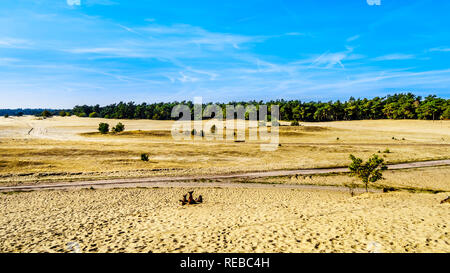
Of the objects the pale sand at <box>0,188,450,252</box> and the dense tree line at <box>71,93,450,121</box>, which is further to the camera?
the dense tree line at <box>71,93,450,121</box>

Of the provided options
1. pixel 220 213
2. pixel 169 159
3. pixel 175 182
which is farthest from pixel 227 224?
pixel 169 159

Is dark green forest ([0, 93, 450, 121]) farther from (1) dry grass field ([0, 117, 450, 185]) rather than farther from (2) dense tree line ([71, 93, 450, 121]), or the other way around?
(1) dry grass field ([0, 117, 450, 185])

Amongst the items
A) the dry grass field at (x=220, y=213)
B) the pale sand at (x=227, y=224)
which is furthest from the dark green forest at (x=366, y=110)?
the pale sand at (x=227, y=224)

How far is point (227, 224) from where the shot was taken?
1758 cm

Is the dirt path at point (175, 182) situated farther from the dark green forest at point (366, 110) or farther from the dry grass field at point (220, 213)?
the dark green forest at point (366, 110)

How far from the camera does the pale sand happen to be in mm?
13500

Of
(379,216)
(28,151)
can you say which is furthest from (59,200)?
(28,151)

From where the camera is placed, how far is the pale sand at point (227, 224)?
531 inches

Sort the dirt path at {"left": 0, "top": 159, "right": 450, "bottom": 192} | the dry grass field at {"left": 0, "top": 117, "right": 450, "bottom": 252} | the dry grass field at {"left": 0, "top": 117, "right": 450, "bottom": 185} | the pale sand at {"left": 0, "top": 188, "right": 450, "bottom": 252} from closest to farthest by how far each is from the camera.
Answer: the pale sand at {"left": 0, "top": 188, "right": 450, "bottom": 252}
the dry grass field at {"left": 0, "top": 117, "right": 450, "bottom": 252}
the dirt path at {"left": 0, "top": 159, "right": 450, "bottom": 192}
the dry grass field at {"left": 0, "top": 117, "right": 450, "bottom": 185}

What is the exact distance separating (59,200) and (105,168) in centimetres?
1839

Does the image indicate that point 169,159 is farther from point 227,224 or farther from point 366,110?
point 366,110

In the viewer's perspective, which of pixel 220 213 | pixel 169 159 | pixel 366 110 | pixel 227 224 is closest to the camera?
pixel 227 224

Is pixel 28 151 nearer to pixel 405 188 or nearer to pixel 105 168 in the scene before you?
pixel 105 168

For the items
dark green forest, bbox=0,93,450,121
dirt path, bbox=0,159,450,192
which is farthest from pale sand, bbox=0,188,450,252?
dark green forest, bbox=0,93,450,121
